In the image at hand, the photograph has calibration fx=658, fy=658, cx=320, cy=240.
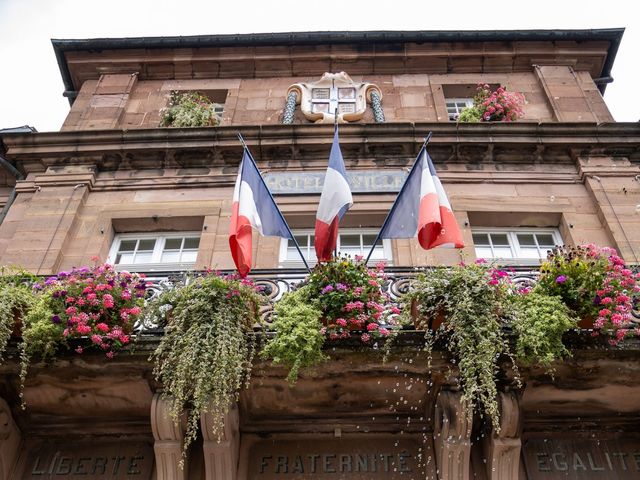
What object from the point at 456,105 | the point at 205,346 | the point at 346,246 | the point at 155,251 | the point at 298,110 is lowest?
the point at 205,346

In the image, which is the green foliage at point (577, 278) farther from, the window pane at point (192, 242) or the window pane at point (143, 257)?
the window pane at point (143, 257)

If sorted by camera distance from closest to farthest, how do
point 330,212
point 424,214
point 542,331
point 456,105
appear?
1. point 542,331
2. point 424,214
3. point 330,212
4. point 456,105

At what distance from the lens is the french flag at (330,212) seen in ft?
24.5

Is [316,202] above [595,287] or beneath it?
above

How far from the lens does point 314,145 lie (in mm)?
10758

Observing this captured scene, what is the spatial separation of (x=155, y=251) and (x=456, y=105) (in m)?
6.51

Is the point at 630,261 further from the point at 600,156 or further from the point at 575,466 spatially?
the point at 575,466

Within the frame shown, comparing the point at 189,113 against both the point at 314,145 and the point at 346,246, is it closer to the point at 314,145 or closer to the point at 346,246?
the point at 314,145

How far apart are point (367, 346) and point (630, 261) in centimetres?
446

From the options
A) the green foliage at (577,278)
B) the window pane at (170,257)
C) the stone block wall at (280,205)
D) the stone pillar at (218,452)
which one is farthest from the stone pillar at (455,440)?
the window pane at (170,257)

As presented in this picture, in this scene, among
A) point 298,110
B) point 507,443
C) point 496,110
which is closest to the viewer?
point 507,443

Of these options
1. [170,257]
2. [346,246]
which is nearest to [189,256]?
[170,257]

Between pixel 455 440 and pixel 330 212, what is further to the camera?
pixel 330 212

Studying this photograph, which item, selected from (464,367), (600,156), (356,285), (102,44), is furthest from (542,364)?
(102,44)
